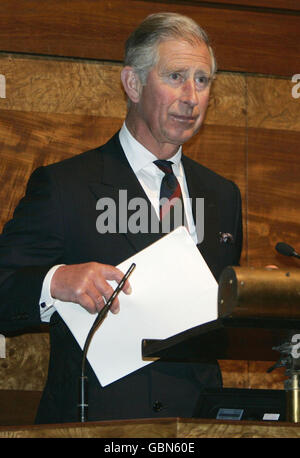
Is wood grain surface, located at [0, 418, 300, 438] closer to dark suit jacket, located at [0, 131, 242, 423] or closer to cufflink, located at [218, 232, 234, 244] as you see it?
dark suit jacket, located at [0, 131, 242, 423]

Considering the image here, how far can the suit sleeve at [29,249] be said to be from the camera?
207cm

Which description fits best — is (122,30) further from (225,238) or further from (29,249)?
(29,249)

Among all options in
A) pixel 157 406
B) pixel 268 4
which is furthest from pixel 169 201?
pixel 268 4

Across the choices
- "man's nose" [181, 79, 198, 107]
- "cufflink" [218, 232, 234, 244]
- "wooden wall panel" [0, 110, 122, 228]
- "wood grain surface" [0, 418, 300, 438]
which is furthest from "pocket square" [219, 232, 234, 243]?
"wood grain surface" [0, 418, 300, 438]

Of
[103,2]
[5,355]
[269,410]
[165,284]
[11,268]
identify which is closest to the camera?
[269,410]

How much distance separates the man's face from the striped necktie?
62 mm

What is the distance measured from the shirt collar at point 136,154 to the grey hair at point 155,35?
185 millimetres

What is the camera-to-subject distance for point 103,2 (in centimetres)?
330

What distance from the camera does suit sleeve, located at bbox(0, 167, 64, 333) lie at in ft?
6.80

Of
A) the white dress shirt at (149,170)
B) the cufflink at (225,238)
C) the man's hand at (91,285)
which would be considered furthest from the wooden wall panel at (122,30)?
the man's hand at (91,285)

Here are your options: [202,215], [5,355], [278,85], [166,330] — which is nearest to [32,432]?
[166,330]

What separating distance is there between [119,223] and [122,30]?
48.8 inches
